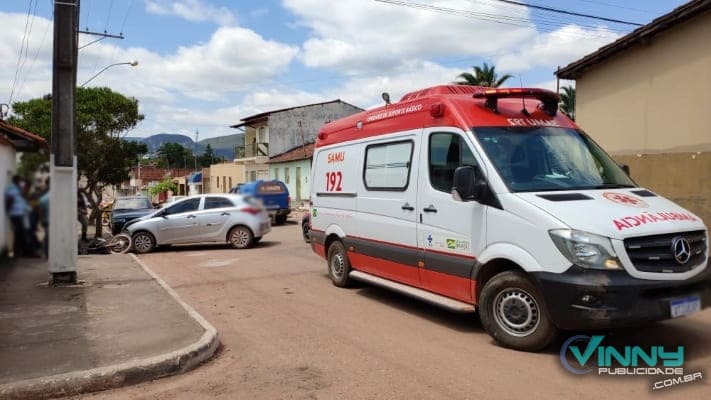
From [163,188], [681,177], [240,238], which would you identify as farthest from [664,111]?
[163,188]

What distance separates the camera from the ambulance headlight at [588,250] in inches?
177

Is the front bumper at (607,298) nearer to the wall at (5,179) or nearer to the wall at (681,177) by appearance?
the wall at (5,179)

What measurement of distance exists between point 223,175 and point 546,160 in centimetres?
383

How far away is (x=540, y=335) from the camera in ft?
16.2

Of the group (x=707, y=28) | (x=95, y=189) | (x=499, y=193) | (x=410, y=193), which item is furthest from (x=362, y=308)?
(x=707, y=28)

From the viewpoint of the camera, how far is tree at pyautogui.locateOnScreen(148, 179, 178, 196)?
2.90 meters

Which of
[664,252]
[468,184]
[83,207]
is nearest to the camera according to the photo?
[83,207]

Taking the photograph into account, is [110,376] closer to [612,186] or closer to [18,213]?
[18,213]

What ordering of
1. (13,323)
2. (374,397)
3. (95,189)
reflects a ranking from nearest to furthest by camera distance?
(95,189) < (374,397) < (13,323)

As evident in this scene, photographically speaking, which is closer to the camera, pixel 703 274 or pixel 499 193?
pixel 703 274

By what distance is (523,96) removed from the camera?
19.7 feet

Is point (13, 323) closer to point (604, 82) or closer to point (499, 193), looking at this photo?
point (499, 193)

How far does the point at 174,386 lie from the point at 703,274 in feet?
15.7

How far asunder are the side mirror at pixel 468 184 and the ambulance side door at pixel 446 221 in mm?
159
